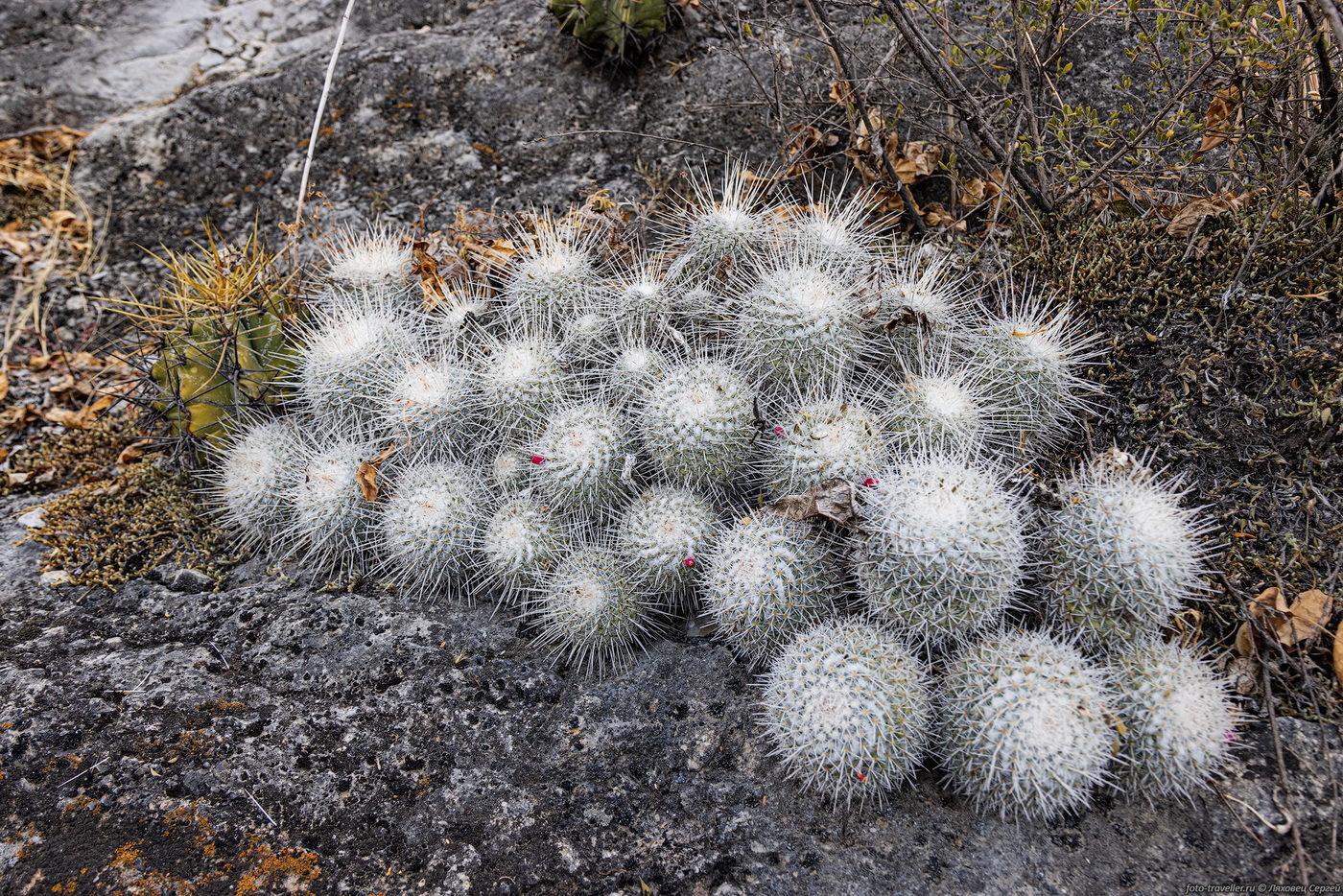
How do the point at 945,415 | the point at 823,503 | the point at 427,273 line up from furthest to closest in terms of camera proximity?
the point at 427,273, the point at 945,415, the point at 823,503

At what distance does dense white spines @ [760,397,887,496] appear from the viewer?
262cm

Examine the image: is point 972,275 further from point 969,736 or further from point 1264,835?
point 1264,835

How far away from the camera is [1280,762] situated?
2240mm

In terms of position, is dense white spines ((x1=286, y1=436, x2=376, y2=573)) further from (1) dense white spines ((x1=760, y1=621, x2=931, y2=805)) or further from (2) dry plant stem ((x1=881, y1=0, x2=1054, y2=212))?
(2) dry plant stem ((x1=881, y1=0, x2=1054, y2=212))

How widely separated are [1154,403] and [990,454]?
0.65 metres

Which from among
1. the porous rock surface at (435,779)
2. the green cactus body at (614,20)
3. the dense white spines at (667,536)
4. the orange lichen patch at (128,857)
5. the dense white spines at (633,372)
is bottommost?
the porous rock surface at (435,779)

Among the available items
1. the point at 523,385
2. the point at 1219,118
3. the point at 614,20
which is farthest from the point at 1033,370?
the point at 614,20

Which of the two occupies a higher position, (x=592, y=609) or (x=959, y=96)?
(x=959, y=96)

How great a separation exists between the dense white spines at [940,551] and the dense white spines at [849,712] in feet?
0.45

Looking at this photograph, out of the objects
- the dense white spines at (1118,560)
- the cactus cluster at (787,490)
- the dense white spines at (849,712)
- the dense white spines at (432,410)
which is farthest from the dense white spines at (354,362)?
the dense white spines at (1118,560)

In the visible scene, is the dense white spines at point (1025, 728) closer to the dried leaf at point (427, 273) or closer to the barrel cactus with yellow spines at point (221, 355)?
the dried leaf at point (427, 273)

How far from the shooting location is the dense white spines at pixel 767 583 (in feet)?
8.35

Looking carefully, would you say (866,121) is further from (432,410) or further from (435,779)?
(435,779)

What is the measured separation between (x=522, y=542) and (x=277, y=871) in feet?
4.04
